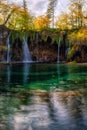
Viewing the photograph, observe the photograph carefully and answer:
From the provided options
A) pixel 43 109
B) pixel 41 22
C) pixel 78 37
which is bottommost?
pixel 43 109

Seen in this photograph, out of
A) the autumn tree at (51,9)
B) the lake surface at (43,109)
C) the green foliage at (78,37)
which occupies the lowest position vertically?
the lake surface at (43,109)

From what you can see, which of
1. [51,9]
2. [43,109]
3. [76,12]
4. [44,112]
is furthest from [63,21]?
[44,112]

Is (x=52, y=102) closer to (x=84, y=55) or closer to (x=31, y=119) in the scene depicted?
(x=31, y=119)

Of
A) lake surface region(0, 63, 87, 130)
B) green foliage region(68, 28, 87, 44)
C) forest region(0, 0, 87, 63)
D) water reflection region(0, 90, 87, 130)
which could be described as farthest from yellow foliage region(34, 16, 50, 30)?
water reflection region(0, 90, 87, 130)

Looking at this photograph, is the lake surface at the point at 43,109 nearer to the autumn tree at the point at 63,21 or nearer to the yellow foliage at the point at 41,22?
the autumn tree at the point at 63,21

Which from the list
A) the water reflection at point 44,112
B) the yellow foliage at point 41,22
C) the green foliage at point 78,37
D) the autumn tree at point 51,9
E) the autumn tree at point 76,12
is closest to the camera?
the water reflection at point 44,112

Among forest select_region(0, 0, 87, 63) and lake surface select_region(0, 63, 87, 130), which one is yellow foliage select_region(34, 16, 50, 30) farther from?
lake surface select_region(0, 63, 87, 130)

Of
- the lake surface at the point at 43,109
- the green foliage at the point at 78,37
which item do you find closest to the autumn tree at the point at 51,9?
the green foliage at the point at 78,37

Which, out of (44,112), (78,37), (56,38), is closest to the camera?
(44,112)

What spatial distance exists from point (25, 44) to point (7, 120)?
2368 inches

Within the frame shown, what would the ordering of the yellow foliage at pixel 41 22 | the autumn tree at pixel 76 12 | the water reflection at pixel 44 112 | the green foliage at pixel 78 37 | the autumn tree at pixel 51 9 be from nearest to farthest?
the water reflection at pixel 44 112
the green foliage at pixel 78 37
the autumn tree at pixel 76 12
the yellow foliage at pixel 41 22
the autumn tree at pixel 51 9

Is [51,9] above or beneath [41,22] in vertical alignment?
above

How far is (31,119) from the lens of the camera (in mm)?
13281

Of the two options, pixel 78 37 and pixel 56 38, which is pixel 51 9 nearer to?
pixel 56 38
